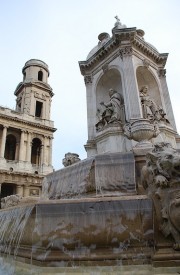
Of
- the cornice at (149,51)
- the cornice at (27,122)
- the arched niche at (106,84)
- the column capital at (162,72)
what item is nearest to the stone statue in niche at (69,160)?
the arched niche at (106,84)

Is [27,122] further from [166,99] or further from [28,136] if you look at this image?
[166,99]

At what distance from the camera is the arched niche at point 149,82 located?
333 inches

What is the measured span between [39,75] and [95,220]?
35.3 metres

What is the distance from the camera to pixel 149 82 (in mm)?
8797

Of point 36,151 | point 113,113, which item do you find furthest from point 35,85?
point 113,113

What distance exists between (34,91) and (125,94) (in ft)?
89.9

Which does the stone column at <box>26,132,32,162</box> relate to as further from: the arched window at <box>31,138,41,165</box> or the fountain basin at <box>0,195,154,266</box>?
the fountain basin at <box>0,195,154,266</box>

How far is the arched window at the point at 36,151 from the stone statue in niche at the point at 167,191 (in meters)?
28.7

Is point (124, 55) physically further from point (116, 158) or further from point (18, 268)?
point (18, 268)

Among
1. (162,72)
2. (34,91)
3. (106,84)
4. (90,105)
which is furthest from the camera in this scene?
(34,91)

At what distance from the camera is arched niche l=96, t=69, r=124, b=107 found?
873 cm

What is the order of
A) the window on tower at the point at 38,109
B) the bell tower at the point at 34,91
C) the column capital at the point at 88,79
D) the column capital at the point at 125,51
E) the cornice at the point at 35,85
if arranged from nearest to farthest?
the column capital at the point at 125,51
the column capital at the point at 88,79
the bell tower at the point at 34,91
the cornice at the point at 35,85
the window on tower at the point at 38,109

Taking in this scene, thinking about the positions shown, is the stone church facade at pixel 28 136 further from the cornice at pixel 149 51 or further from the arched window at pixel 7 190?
the cornice at pixel 149 51

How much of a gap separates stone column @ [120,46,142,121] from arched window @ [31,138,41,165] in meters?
24.1
